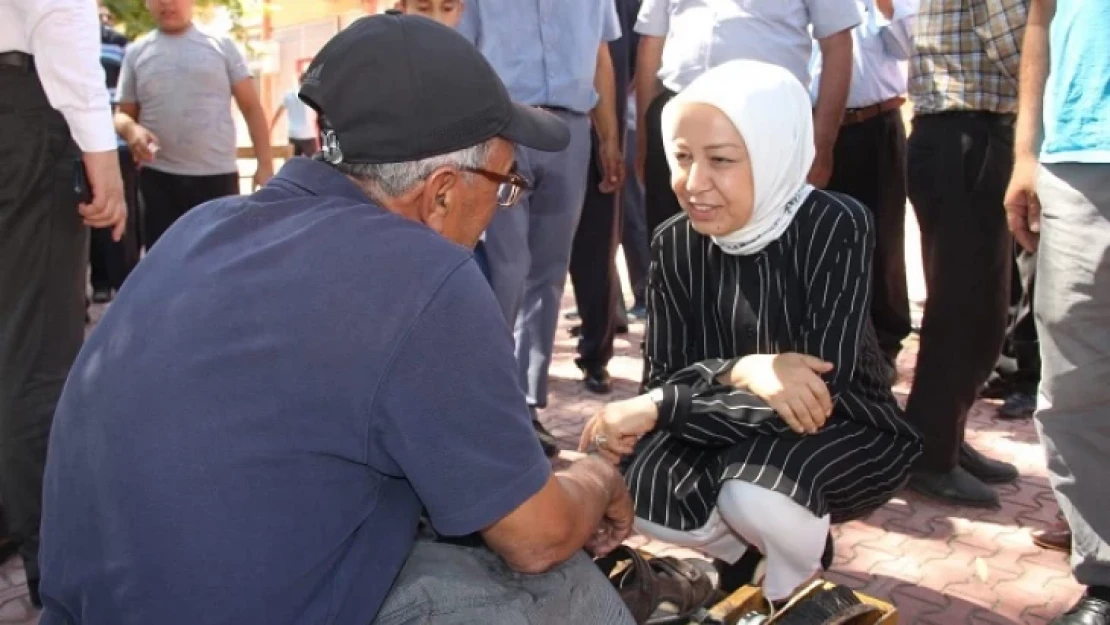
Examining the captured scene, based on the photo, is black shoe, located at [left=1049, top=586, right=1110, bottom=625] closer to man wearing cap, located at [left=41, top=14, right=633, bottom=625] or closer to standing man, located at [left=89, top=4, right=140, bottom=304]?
man wearing cap, located at [left=41, top=14, right=633, bottom=625]

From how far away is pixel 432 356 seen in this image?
150 centimetres

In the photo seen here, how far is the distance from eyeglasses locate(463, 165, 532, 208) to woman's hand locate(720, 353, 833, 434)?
35.2 inches

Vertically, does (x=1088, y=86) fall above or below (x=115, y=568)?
above

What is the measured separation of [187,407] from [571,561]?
0.75 m

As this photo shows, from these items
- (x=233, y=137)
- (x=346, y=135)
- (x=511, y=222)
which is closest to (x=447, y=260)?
(x=346, y=135)

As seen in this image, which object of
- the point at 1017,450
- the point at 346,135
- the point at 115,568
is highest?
the point at 346,135

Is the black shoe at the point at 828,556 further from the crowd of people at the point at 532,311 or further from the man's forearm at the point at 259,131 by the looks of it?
the man's forearm at the point at 259,131

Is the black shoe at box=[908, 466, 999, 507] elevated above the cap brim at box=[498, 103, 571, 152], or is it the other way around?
A: the cap brim at box=[498, 103, 571, 152]

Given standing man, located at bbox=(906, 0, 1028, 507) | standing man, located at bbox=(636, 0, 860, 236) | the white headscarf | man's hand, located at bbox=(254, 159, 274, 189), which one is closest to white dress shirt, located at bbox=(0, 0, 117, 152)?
the white headscarf

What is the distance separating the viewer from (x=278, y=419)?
4.89ft

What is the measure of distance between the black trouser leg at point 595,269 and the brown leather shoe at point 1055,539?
7.48 feet

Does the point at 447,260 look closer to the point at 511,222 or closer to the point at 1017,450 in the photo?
the point at 511,222

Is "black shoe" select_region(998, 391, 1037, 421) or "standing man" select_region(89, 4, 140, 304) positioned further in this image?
"standing man" select_region(89, 4, 140, 304)

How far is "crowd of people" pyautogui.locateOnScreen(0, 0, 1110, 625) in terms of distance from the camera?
1.51 metres
